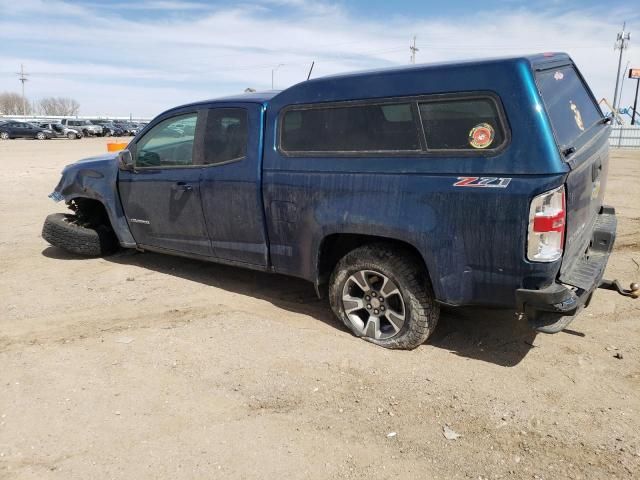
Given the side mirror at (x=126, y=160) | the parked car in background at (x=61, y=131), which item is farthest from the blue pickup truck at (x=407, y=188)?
the parked car in background at (x=61, y=131)

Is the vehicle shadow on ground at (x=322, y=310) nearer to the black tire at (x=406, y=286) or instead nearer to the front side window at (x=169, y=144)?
the black tire at (x=406, y=286)

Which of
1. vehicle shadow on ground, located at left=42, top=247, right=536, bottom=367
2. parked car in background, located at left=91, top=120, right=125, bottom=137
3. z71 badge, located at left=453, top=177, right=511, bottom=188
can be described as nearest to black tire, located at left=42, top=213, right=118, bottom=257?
vehicle shadow on ground, located at left=42, top=247, right=536, bottom=367

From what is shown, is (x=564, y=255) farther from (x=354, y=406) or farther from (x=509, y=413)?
(x=354, y=406)

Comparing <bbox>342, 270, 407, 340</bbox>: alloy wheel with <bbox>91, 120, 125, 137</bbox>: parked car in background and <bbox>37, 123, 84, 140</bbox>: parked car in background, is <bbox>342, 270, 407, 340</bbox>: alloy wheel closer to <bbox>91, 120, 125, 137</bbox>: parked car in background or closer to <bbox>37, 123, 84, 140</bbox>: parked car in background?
<bbox>37, 123, 84, 140</bbox>: parked car in background

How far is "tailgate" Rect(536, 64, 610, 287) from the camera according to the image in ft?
10.6

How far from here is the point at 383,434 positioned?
9.73ft

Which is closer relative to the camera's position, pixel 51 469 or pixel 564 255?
pixel 51 469

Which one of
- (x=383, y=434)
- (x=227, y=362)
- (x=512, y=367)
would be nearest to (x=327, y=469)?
(x=383, y=434)

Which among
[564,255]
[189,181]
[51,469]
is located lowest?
[51,469]

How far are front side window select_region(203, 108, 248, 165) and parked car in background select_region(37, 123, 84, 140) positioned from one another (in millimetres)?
44655

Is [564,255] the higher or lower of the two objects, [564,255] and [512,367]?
the higher

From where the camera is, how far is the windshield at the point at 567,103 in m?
3.28

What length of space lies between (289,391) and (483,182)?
5.84 ft

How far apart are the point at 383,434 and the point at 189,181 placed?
2.92m
